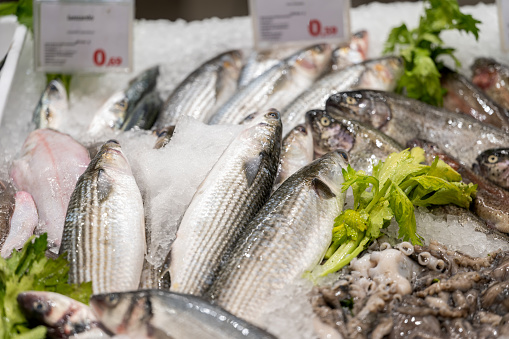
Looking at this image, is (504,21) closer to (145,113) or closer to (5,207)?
(145,113)

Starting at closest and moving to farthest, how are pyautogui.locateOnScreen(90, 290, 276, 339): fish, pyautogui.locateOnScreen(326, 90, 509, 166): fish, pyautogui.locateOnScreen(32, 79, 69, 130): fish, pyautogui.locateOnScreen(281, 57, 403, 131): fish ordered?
pyautogui.locateOnScreen(90, 290, 276, 339): fish < pyautogui.locateOnScreen(326, 90, 509, 166): fish < pyautogui.locateOnScreen(281, 57, 403, 131): fish < pyautogui.locateOnScreen(32, 79, 69, 130): fish

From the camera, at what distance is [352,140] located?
2.90 m

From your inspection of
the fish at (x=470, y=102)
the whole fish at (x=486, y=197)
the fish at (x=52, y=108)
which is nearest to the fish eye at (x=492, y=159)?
the whole fish at (x=486, y=197)

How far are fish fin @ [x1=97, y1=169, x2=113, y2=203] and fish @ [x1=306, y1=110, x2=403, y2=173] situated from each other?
1.29 meters

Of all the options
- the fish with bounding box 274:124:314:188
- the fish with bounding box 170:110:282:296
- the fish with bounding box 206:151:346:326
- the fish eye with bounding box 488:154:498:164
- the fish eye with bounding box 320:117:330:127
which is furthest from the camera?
the fish eye with bounding box 320:117:330:127

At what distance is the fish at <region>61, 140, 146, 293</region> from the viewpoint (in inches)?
77.3

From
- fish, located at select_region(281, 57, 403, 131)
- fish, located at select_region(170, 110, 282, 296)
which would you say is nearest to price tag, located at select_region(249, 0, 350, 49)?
fish, located at select_region(281, 57, 403, 131)

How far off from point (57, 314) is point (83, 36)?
2.55 metres

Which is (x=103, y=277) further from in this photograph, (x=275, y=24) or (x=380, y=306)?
(x=275, y=24)

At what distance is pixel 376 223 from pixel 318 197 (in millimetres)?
289

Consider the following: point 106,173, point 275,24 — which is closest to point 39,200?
point 106,173

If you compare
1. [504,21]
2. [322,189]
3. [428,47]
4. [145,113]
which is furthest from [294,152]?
[504,21]

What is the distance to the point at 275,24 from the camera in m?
3.87

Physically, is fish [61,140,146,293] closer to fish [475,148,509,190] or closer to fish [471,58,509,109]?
fish [475,148,509,190]
